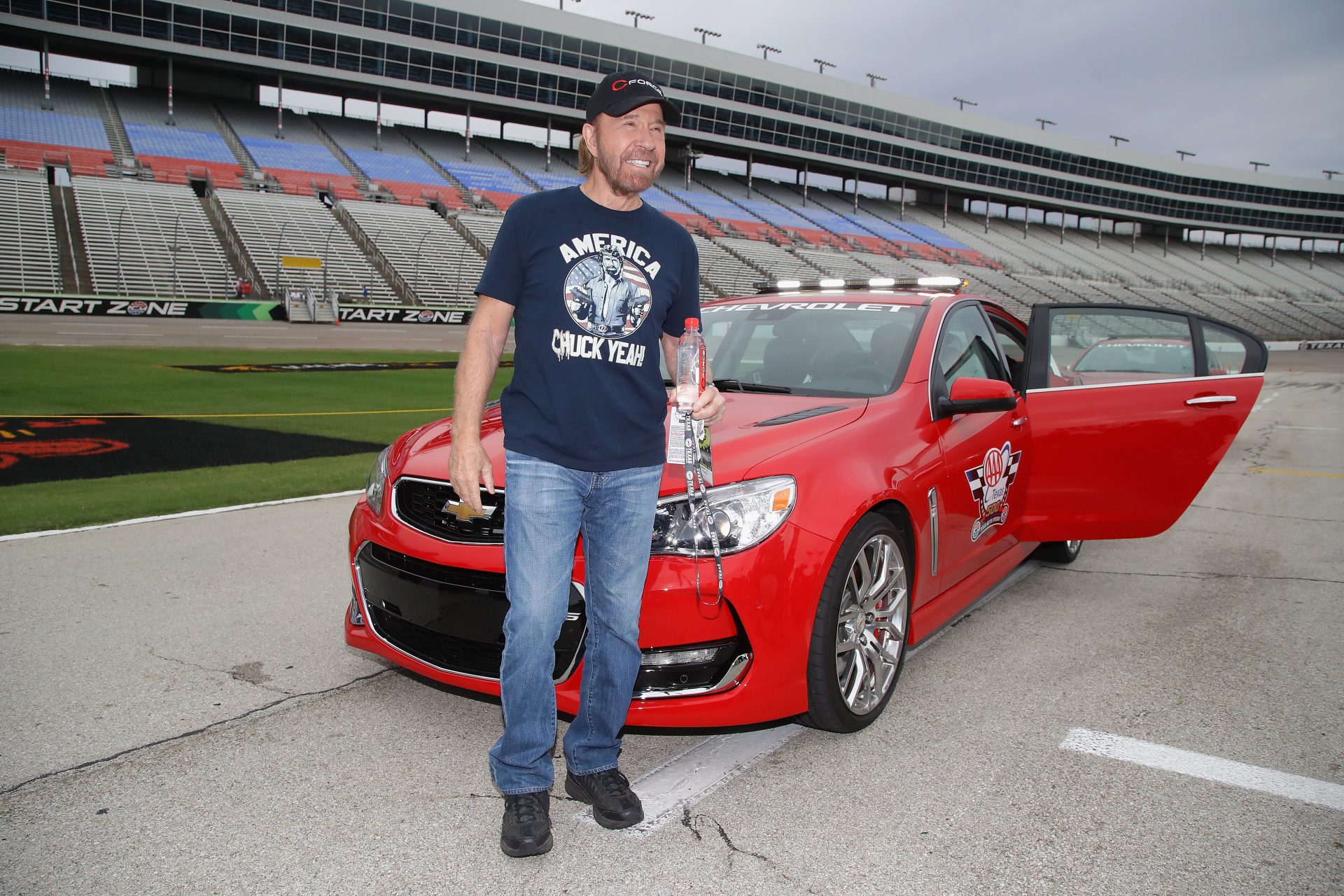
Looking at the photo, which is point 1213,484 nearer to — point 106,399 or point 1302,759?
point 1302,759

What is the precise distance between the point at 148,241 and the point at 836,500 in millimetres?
38117

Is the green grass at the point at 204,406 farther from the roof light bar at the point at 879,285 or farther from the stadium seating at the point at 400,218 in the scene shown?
the stadium seating at the point at 400,218

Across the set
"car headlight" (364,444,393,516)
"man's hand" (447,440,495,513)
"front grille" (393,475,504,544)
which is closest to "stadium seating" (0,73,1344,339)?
"car headlight" (364,444,393,516)

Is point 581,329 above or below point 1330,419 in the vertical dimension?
above

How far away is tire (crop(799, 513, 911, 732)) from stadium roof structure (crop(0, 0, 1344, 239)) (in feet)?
173

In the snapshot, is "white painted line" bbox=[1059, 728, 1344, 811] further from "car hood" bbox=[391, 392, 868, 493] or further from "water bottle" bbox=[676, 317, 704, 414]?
"water bottle" bbox=[676, 317, 704, 414]

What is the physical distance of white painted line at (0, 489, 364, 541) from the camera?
539cm

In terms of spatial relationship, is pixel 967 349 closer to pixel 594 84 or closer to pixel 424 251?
pixel 424 251

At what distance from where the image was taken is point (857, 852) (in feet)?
7.97

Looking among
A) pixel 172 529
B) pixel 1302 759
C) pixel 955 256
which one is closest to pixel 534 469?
pixel 1302 759

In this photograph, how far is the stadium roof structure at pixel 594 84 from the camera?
45.6 m

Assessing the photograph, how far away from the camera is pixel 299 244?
37688 mm

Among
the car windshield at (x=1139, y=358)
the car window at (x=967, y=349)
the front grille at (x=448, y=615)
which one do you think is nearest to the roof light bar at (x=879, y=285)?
the car window at (x=967, y=349)

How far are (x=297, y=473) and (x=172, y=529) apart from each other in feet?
6.38
